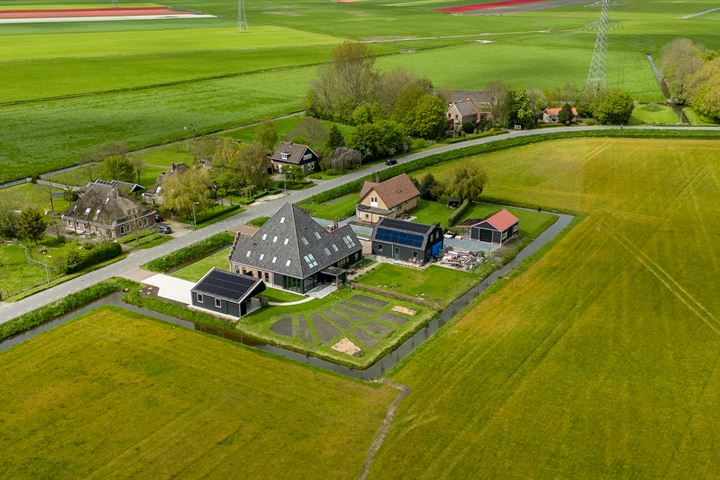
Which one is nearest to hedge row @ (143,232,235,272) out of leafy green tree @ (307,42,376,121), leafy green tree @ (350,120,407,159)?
leafy green tree @ (350,120,407,159)

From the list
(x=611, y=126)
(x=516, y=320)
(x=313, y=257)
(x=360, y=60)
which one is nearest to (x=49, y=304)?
(x=313, y=257)

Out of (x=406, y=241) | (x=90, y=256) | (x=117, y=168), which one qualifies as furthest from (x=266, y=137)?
(x=406, y=241)

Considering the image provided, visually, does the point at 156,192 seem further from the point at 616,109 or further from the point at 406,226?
the point at 616,109

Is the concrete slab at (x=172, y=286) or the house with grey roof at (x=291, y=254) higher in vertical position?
the house with grey roof at (x=291, y=254)

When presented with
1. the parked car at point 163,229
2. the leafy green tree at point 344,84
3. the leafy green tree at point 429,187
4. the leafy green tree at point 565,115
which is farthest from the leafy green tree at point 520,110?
the parked car at point 163,229

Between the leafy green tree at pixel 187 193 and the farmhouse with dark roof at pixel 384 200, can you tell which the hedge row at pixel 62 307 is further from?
the farmhouse with dark roof at pixel 384 200
